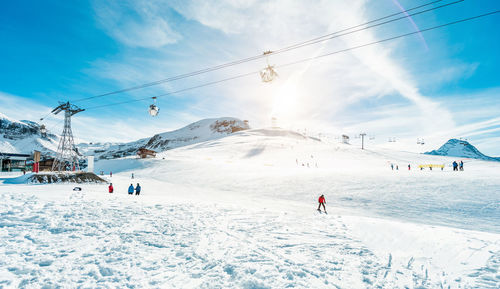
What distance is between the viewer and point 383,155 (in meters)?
67.1

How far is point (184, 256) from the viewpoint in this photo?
6699 millimetres

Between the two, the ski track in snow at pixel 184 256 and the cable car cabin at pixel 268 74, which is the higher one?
the cable car cabin at pixel 268 74

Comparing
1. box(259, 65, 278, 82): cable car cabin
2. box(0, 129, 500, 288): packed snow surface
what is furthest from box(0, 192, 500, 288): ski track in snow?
box(259, 65, 278, 82): cable car cabin

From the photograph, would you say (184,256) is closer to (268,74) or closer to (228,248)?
(228,248)

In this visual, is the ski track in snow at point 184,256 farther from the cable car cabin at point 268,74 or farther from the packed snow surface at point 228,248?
the cable car cabin at point 268,74

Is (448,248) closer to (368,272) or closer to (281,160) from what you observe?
(368,272)

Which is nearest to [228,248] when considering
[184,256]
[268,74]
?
[184,256]

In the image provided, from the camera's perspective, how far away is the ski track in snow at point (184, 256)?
211 inches

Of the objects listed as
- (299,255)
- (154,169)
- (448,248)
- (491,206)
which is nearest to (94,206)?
(299,255)

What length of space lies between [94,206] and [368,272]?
1312 centimetres

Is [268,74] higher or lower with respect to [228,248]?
higher

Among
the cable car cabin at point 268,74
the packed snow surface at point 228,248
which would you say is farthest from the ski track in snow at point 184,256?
the cable car cabin at point 268,74

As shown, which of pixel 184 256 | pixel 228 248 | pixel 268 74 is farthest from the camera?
pixel 268 74

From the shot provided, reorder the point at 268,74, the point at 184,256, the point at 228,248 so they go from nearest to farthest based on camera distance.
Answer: the point at 184,256
the point at 228,248
the point at 268,74
